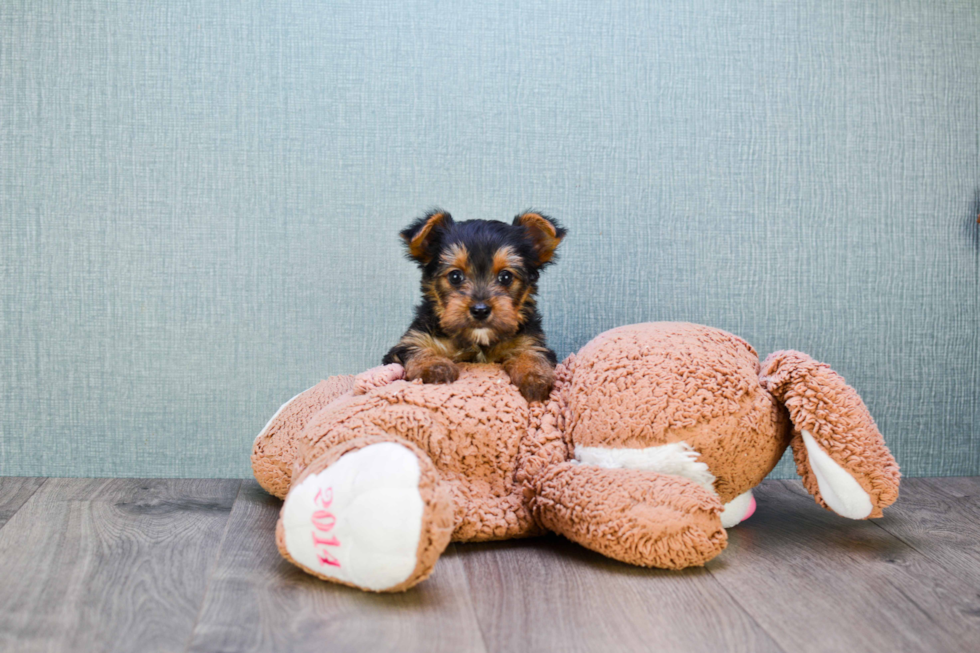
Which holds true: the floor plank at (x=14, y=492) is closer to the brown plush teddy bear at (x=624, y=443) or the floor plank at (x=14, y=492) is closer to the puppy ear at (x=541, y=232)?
the brown plush teddy bear at (x=624, y=443)

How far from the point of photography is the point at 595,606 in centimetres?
144

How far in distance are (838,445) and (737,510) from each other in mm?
322

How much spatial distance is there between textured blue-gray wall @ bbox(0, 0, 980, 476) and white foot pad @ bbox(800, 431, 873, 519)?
2.83 ft

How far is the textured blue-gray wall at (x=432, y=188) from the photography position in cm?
241

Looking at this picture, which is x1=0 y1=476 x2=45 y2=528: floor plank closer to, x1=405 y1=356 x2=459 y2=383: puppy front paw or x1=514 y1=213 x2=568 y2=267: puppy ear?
x1=405 y1=356 x2=459 y2=383: puppy front paw

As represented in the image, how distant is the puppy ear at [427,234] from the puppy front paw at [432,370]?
0.94ft

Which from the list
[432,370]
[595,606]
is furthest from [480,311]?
[595,606]

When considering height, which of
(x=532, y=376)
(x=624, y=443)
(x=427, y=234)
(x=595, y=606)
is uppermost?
(x=427, y=234)

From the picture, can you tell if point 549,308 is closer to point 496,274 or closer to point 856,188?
point 496,274

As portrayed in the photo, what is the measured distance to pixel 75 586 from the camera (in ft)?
5.01

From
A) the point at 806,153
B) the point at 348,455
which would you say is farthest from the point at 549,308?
the point at 348,455

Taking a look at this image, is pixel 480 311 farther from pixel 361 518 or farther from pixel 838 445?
pixel 838 445

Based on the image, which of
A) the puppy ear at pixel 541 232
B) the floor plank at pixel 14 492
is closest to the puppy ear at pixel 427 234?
the puppy ear at pixel 541 232

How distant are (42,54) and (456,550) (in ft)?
6.35
